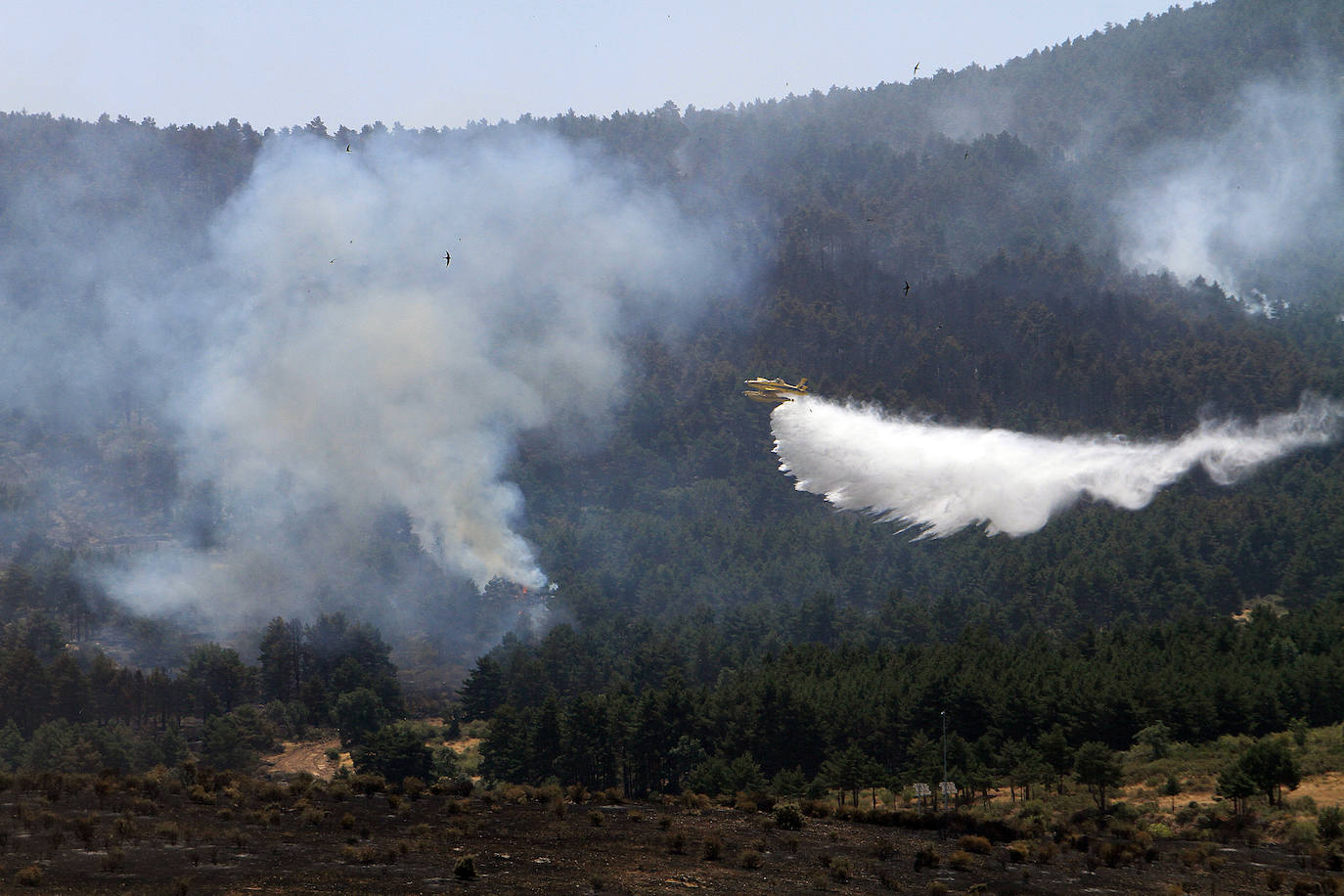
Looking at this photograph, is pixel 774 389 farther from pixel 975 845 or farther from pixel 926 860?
pixel 926 860

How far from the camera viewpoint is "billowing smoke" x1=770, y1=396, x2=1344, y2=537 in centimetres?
14050

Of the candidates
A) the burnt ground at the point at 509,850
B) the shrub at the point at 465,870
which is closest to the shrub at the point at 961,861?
the burnt ground at the point at 509,850

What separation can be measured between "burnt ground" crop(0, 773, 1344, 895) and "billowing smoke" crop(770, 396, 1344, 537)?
80.3 meters

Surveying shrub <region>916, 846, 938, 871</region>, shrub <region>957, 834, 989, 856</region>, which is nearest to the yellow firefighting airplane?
shrub <region>957, 834, 989, 856</region>

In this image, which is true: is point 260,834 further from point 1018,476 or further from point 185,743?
point 1018,476

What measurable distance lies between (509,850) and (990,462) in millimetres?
106902

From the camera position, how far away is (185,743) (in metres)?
116

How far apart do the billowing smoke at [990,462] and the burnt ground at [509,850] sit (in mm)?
80330

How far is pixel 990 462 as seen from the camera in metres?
147

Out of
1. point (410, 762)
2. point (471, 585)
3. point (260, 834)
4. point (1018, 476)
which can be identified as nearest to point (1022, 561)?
point (1018, 476)

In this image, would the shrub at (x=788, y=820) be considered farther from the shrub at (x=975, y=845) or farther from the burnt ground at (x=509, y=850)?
the shrub at (x=975, y=845)

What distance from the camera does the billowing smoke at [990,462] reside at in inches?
5531

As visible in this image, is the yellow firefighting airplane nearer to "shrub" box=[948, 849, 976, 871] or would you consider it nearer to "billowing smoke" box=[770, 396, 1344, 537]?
"billowing smoke" box=[770, 396, 1344, 537]

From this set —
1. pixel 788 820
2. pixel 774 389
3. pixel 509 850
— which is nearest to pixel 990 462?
pixel 774 389
